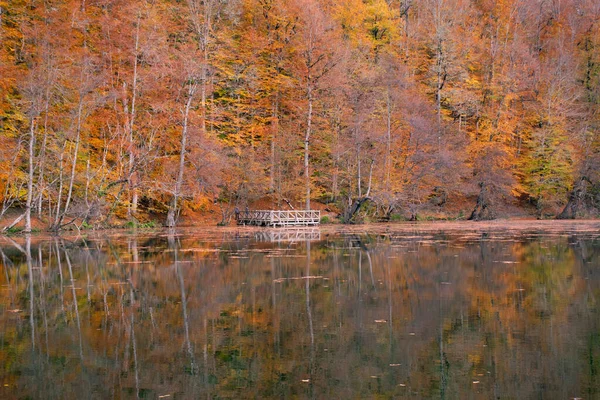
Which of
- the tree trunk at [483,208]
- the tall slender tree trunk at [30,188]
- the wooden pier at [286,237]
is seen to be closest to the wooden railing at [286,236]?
the wooden pier at [286,237]

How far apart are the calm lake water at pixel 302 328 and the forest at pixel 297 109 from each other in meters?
20.1

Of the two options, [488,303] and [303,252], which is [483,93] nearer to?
[303,252]

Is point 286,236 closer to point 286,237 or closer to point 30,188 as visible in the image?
point 286,237

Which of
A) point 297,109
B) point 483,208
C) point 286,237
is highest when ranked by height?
point 297,109

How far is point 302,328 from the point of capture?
9.73 m

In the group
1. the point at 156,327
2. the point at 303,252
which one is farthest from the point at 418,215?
the point at 156,327

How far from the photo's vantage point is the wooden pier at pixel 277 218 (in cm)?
4228

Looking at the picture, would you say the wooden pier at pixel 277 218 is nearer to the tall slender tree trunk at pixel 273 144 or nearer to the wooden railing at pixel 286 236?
the tall slender tree trunk at pixel 273 144

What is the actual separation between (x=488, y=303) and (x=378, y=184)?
3593 cm

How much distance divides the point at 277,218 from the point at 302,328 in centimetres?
3251

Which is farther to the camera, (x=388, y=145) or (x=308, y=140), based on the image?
(x=388, y=145)

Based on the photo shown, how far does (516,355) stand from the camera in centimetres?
793

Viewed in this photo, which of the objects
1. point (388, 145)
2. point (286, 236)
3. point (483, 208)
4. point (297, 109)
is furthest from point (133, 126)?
point (483, 208)

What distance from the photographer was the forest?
1459 inches
